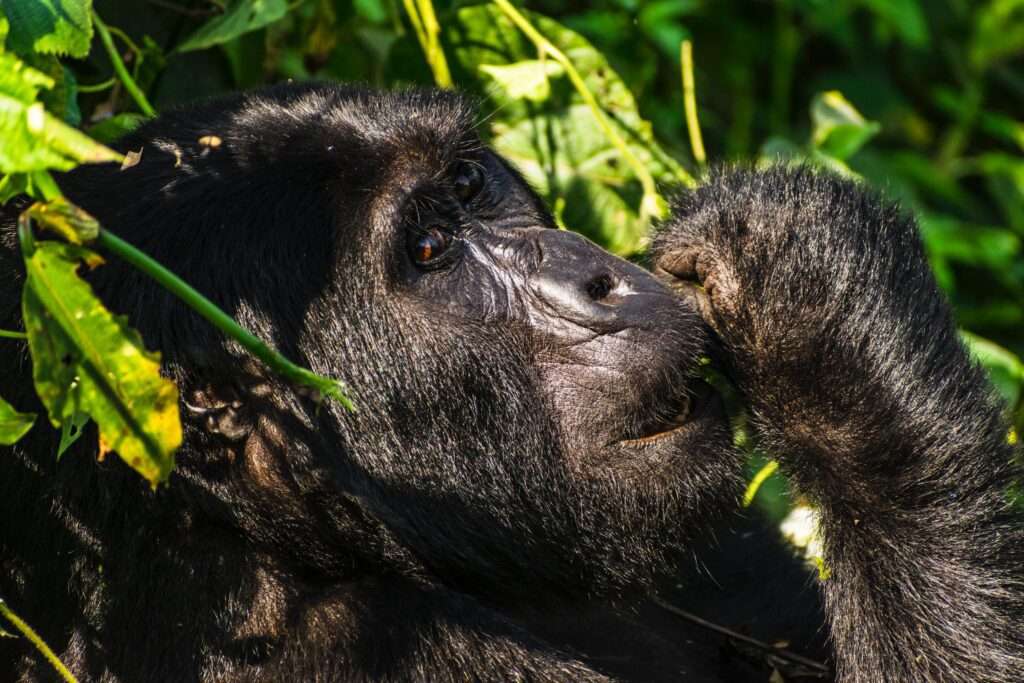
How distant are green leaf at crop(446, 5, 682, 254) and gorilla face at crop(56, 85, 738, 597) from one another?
1067mm

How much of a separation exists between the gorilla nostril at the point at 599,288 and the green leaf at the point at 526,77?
43.3 inches

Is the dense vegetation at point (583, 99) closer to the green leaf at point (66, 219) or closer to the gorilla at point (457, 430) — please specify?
the green leaf at point (66, 219)

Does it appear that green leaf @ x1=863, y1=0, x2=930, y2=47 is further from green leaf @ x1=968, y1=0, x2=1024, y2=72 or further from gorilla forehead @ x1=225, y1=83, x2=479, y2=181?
gorilla forehead @ x1=225, y1=83, x2=479, y2=181

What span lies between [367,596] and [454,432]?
334mm

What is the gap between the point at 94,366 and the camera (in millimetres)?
1789

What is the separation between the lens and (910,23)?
19.8 ft

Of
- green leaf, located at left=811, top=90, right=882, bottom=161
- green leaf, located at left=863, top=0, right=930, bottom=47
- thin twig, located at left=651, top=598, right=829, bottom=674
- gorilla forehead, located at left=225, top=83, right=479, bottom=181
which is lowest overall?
green leaf, located at left=863, top=0, right=930, bottom=47

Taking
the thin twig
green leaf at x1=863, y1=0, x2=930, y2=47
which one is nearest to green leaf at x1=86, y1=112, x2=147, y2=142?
the thin twig

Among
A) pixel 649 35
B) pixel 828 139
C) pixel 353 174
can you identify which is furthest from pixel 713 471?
pixel 649 35

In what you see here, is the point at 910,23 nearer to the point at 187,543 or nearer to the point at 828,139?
the point at 828,139

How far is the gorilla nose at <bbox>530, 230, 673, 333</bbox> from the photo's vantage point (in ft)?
8.21

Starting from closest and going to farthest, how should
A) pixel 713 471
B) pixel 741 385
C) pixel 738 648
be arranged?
pixel 713 471 → pixel 741 385 → pixel 738 648

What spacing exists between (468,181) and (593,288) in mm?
392

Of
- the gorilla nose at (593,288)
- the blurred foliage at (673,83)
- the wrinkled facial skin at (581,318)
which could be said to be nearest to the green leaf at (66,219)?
the blurred foliage at (673,83)
